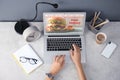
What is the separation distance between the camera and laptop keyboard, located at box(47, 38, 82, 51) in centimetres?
143

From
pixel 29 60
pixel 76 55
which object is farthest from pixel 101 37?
pixel 29 60

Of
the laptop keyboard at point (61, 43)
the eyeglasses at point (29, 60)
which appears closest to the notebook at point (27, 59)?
the eyeglasses at point (29, 60)

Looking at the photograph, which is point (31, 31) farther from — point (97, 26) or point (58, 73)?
point (97, 26)

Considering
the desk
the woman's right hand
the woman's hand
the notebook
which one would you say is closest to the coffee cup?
the desk

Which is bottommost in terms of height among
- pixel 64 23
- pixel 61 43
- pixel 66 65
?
pixel 66 65

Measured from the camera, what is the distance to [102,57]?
1436 millimetres

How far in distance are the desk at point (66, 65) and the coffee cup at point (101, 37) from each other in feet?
0.11

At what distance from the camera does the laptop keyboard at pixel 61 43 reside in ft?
4.70

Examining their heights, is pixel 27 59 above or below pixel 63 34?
below

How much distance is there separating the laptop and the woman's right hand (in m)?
0.03

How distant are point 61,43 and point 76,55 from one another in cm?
13

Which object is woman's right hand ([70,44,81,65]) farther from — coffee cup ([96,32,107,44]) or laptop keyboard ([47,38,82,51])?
coffee cup ([96,32,107,44])

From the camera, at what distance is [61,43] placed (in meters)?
Answer: 1.44

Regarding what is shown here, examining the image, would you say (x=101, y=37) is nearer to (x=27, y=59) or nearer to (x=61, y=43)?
(x=61, y=43)
